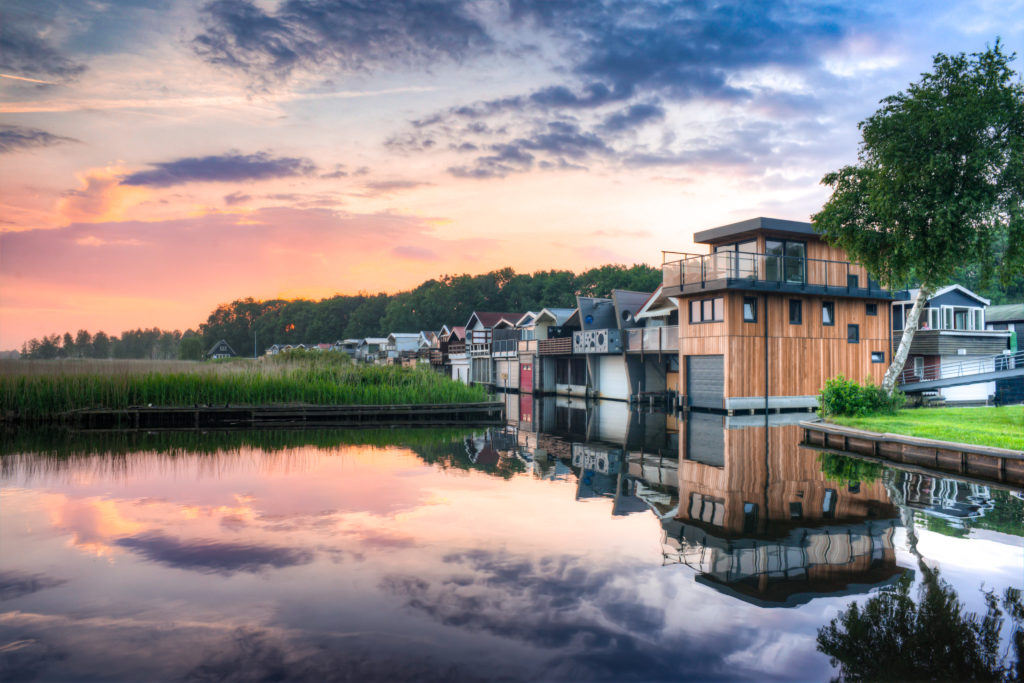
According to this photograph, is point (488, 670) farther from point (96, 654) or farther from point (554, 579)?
point (96, 654)

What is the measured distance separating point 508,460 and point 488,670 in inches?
491

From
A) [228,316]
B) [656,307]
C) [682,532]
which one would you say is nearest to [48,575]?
[682,532]

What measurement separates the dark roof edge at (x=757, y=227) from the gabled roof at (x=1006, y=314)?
28037 millimetres

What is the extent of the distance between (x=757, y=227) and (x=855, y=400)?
10392mm

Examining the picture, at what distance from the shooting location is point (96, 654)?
6.07m

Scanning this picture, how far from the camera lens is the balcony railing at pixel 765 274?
30750mm

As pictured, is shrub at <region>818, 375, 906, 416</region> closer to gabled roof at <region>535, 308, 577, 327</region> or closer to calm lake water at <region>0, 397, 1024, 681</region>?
calm lake water at <region>0, 397, 1024, 681</region>

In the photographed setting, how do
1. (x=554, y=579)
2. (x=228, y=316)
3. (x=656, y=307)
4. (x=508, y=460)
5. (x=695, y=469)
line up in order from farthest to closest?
1. (x=228, y=316)
2. (x=656, y=307)
3. (x=508, y=460)
4. (x=695, y=469)
5. (x=554, y=579)

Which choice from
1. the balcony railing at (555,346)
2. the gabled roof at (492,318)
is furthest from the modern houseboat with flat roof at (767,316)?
the gabled roof at (492,318)

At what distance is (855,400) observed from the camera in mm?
23469

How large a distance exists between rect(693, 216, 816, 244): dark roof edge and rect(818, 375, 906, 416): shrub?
31.3 feet

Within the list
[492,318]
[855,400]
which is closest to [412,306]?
[492,318]

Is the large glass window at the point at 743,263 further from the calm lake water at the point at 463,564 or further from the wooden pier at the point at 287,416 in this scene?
the calm lake water at the point at 463,564

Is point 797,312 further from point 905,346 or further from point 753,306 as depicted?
point 905,346
